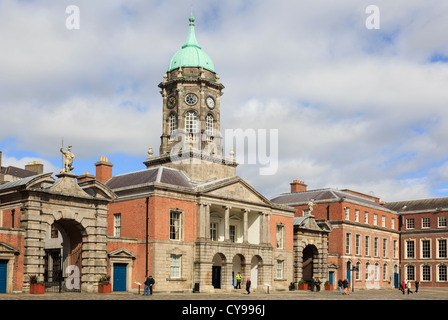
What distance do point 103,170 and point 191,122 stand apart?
11034 mm

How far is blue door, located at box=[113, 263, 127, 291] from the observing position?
45.8 meters

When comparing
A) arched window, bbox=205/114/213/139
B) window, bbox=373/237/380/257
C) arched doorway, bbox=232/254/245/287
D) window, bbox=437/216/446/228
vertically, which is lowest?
arched doorway, bbox=232/254/245/287

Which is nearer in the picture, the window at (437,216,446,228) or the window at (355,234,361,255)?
the window at (355,234,361,255)

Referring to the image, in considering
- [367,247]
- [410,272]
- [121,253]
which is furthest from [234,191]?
[410,272]

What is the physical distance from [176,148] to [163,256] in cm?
1553

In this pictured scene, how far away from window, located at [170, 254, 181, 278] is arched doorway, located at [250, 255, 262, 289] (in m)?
10.2

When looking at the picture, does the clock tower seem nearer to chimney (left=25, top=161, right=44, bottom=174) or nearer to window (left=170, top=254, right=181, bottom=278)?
window (left=170, top=254, right=181, bottom=278)

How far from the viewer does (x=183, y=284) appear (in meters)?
49.2

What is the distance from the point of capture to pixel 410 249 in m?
84.4

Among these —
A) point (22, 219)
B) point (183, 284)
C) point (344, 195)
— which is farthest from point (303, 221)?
point (22, 219)

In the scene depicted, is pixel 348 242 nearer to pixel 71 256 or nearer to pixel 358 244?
pixel 358 244

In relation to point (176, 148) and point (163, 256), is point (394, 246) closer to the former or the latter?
point (176, 148)

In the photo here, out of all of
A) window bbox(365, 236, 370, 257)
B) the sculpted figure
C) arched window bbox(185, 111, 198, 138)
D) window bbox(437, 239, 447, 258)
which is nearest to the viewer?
the sculpted figure

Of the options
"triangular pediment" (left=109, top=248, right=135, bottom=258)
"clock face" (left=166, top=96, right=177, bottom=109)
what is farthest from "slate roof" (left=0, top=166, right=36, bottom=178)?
"triangular pediment" (left=109, top=248, right=135, bottom=258)
